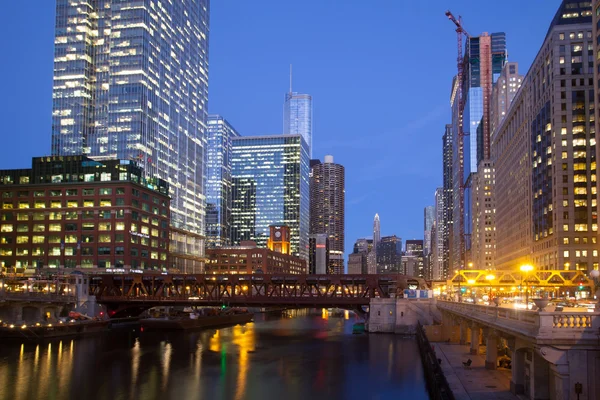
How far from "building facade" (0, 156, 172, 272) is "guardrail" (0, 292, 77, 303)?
4985 centimetres

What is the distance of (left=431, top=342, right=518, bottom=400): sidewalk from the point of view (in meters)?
40.8

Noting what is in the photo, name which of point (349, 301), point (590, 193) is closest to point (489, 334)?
point (349, 301)

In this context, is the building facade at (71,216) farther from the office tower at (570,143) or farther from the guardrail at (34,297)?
the office tower at (570,143)

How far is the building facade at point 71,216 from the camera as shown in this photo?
175250 mm

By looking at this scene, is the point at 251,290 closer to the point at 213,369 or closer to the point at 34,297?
the point at 34,297

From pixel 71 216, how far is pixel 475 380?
148560mm

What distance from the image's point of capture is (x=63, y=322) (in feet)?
375

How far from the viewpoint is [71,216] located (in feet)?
579

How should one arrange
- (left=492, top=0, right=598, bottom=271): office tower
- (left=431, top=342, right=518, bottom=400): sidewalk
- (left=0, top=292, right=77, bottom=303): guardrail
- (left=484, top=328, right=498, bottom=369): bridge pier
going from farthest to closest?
(left=492, top=0, right=598, bottom=271): office tower < (left=0, top=292, right=77, bottom=303): guardrail < (left=484, top=328, right=498, bottom=369): bridge pier < (left=431, top=342, right=518, bottom=400): sidewalk

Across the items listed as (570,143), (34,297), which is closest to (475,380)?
(34,297)

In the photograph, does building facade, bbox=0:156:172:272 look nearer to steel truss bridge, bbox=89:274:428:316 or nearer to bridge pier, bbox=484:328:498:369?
steel truss bridge, bbox=89:274:428:316

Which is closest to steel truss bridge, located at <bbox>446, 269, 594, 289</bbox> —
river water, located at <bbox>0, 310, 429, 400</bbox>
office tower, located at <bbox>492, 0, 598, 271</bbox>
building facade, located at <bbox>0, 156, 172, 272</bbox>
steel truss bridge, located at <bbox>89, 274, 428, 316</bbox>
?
river water, located at <bbox>0, 310, 429, 400</bbox>

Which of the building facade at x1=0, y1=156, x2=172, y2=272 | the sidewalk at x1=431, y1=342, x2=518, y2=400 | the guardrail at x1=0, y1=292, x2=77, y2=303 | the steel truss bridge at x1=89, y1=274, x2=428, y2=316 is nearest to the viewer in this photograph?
the sidewalk at x1=431, y1=342, x2=518, y2=400

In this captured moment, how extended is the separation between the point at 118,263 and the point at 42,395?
392 feet
